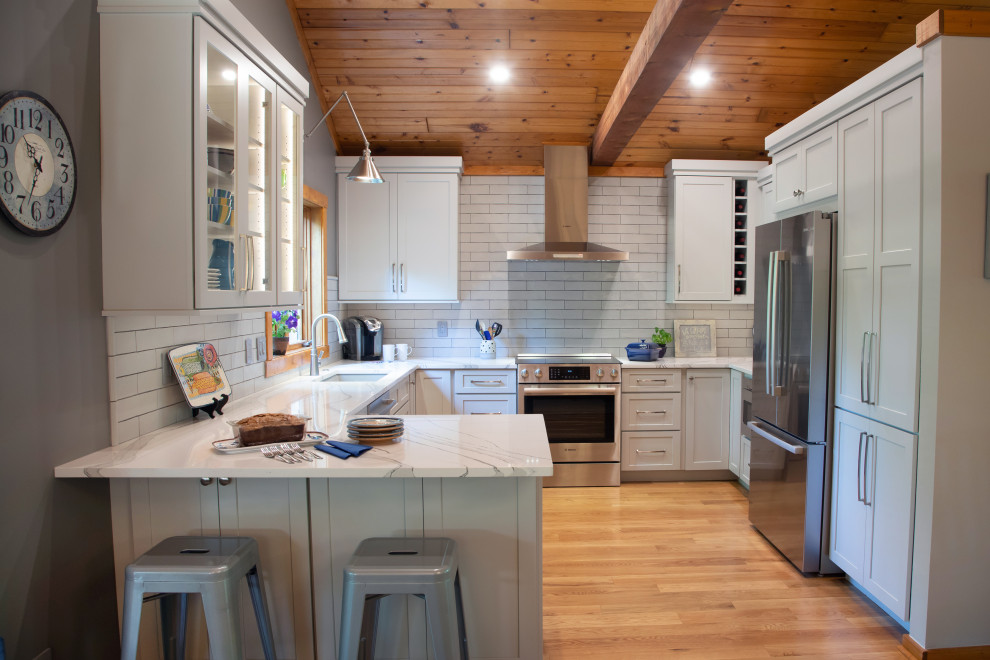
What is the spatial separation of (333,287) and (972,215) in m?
3.84

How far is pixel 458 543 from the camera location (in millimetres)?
1986

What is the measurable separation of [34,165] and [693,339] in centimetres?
455

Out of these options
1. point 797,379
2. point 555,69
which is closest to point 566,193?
point 555,69

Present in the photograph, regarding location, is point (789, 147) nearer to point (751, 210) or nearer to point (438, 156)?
point (751, 210)

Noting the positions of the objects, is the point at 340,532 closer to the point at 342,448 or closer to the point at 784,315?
the point at 342,448

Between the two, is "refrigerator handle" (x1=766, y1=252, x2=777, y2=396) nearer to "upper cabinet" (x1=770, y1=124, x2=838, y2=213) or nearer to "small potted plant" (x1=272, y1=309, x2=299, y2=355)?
"upper cabinet" (x1=770, y1=124, x2=838, y2=213)

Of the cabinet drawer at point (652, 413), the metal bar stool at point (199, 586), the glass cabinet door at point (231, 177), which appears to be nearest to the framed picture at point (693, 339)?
the cabinet drawer at point (652, 413)

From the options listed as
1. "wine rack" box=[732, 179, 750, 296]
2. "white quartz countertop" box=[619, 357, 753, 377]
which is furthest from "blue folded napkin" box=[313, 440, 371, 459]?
"wine rack" box=[732, 179, 750, 296]

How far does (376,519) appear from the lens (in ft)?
6.50

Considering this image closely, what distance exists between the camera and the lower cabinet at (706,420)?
14.8ft

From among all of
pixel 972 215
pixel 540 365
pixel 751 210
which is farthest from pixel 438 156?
pixel 972 215

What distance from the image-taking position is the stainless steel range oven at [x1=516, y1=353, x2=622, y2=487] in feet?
14.5

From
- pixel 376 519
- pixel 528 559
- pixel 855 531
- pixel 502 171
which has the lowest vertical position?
pixel 855 531

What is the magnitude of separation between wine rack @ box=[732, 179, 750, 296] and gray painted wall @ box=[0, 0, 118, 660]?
429cm
